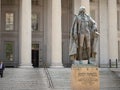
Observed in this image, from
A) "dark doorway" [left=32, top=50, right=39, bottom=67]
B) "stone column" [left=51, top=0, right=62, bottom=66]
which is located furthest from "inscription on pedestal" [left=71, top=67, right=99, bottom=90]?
"dark doorway" [left=32, top=50, right=39, bottom=67]

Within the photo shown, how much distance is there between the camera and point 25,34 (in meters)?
43.0

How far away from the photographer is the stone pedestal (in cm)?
1562

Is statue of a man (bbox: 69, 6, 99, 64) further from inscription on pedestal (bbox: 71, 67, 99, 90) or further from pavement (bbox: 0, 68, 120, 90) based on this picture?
pavement (bbox: 0, 68, 120, 90)

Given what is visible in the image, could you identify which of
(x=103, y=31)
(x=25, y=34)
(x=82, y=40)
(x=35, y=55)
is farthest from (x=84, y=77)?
(x=35, y=55)

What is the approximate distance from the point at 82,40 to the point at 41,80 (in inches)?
681

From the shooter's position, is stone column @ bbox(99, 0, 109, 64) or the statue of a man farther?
stone column @ bbox(99, 0, 109, 64)

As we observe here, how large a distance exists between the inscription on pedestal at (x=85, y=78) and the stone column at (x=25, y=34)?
2739cm

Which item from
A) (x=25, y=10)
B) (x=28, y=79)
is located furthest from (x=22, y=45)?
(x=28, y=79)

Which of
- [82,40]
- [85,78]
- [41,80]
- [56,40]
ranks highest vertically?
[56,40]

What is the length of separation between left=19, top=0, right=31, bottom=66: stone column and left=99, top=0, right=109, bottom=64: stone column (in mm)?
11447

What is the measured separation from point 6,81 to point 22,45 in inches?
439

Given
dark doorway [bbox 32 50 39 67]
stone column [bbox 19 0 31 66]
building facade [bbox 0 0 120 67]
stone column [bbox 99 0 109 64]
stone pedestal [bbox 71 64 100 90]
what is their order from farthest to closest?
1. dark doorway [bbox 32 50 39 67]
2. stone column [bbox 99 0 109 64]
3. building facade [bbox 0 0 120 67]
4. stone column [bbox 19 0 31 66]
5. stone pedestal [bbox 71 64 100 90]

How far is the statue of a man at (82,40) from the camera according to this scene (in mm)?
16141

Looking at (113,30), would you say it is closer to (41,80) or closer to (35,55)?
(35,55)
